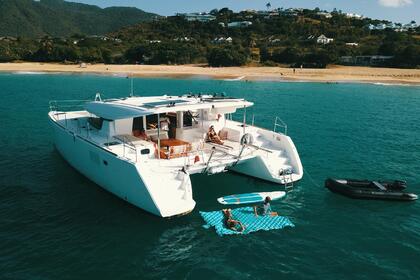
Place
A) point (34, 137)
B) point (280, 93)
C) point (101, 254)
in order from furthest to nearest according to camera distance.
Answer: point (280, 93), point (34, 137), point (101, 254)

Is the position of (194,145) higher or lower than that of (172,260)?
higher

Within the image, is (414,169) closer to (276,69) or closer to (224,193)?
(224,193)

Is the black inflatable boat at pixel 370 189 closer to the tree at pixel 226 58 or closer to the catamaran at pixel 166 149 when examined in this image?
the catamaran at pixel 166 149

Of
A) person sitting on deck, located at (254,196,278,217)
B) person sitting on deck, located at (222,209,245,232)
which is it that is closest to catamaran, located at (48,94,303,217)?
person sitting on deck, located at (222,209,245,232)

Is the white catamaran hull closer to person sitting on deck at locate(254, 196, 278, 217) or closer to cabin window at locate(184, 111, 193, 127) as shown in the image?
person sitting on deck at locate(254, 196, 278, 217)

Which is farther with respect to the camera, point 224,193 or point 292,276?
point 224,193

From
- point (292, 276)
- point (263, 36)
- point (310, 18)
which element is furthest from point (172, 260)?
point (310, 18)

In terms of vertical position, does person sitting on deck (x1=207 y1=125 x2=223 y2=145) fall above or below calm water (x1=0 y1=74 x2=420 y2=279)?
above

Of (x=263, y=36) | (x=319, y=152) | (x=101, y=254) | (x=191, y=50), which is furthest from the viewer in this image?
(x=263, y=36)
